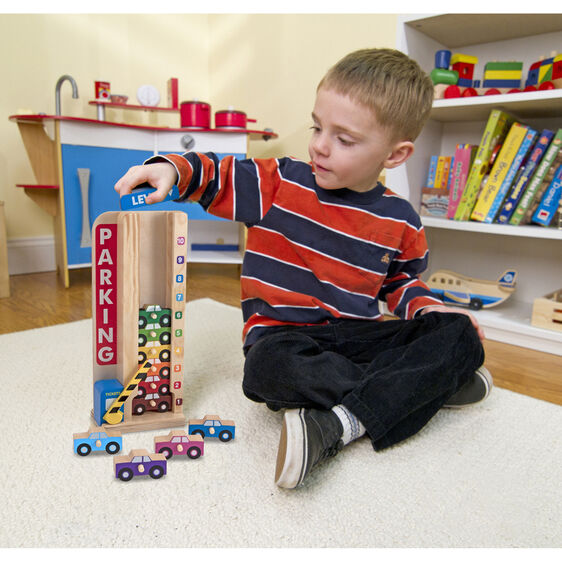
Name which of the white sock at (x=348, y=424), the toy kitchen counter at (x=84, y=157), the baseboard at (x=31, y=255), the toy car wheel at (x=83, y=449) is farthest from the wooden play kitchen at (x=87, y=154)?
the white sock at (x=348, y=424)

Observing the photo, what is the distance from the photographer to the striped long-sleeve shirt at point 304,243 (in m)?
0.82

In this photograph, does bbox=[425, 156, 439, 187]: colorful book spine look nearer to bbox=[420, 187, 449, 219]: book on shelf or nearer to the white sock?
bbox=[420, 187, 449, 219]: book on shelf

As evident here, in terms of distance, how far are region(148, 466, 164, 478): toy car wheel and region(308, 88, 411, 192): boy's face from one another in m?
0.48

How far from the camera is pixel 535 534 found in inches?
22.0

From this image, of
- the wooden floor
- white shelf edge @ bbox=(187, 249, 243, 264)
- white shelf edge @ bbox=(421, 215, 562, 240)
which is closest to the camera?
the wooden floor

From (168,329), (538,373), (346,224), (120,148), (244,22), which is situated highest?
(244,22)

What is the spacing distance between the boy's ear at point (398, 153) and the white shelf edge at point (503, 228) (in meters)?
0.52

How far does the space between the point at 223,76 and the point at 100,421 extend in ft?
6.38

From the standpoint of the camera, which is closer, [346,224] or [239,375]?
[346,224]

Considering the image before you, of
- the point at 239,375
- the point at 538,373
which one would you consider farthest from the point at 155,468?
the point at 538,373

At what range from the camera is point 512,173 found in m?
1.27

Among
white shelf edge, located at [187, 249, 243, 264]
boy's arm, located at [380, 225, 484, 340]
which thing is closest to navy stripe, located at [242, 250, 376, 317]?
boy's arm, located at [380, 225, 484, 340]

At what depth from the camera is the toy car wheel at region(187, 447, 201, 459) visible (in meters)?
0.67
